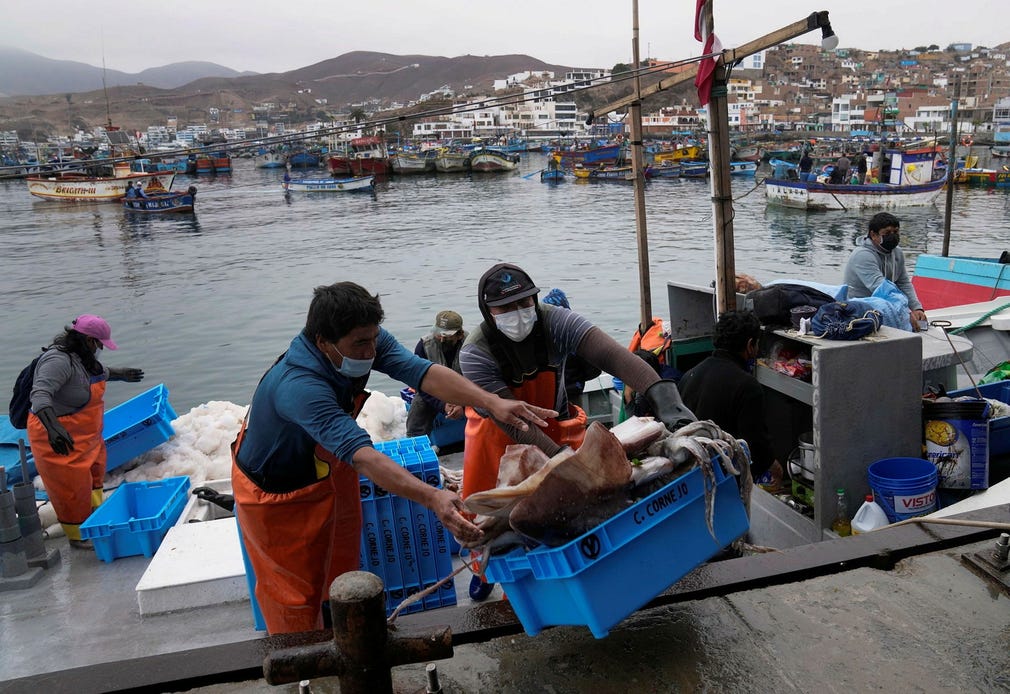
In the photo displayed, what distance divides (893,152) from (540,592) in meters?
37.9

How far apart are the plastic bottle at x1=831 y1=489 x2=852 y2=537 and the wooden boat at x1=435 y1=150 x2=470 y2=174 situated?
2503 inches

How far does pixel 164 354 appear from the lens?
16234 millimetres

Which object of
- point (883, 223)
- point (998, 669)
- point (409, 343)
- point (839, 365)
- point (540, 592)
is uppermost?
point (883, 223)

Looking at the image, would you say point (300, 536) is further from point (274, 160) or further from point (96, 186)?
point (274, 160)

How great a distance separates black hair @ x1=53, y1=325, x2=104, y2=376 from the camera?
5.57 meters

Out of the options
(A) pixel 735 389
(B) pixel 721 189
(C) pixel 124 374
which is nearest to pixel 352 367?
(A) pixel 735 389

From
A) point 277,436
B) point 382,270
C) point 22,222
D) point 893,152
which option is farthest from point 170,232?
point 277,436

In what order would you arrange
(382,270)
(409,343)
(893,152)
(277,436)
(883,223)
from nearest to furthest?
(277,436)
(883,223)
(409,343)
(382,270)
(893,152)

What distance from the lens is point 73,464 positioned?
5.52 meters

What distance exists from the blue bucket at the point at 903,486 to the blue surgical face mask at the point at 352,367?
2.74 metres

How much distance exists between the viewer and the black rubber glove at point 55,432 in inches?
209

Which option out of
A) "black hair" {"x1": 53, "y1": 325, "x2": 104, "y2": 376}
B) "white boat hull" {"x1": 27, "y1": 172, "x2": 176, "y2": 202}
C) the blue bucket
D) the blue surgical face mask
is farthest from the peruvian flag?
"white boat hull" {"x1": 27, "y1": 172, "x2": 176, "y2": 202}

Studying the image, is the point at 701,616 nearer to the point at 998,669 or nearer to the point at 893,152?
the point at 998,669

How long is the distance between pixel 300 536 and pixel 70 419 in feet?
11.4
